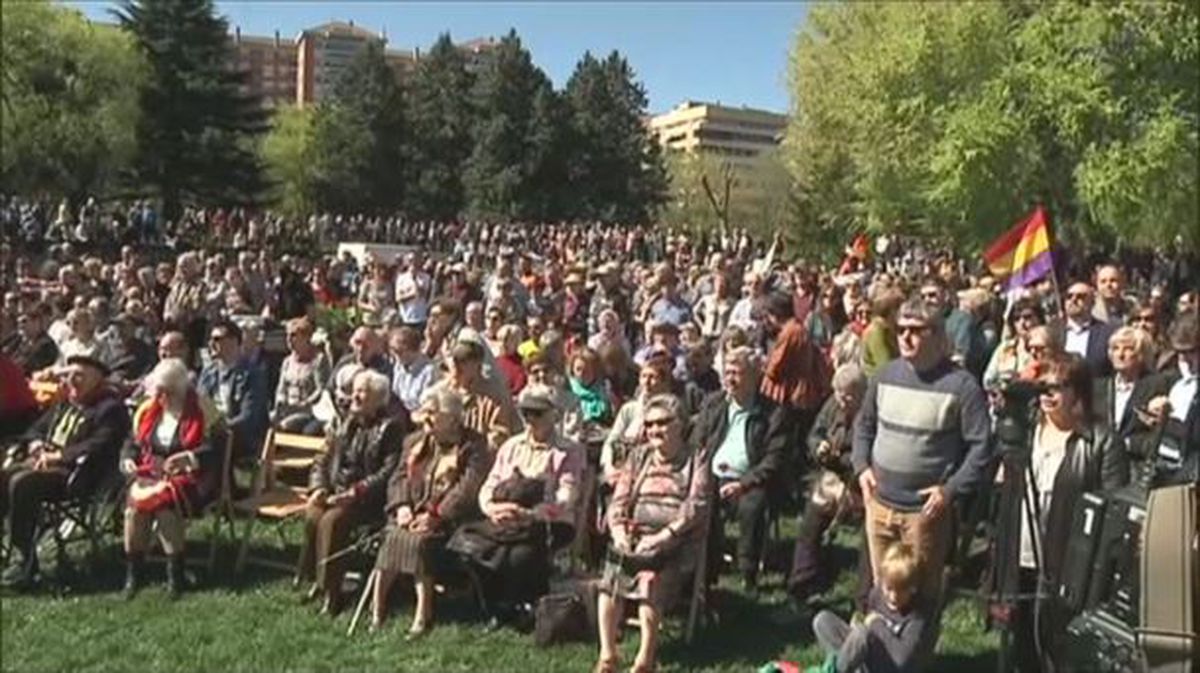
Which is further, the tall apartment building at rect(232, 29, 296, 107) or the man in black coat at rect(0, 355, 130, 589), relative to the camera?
the tall apartment building at rect(232, 29, 296, 107)

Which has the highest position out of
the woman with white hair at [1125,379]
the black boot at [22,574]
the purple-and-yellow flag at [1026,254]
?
the purple-and-yellow flag at [1026,254]

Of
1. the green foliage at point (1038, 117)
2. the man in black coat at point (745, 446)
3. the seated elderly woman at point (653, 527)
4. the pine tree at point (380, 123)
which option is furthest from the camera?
the pine tree at point (380, 123)

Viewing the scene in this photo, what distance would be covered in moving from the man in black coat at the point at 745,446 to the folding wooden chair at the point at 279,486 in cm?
240

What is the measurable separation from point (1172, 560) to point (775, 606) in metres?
2.76

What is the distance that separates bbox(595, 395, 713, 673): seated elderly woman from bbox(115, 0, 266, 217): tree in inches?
1621

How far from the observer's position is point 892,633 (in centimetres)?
504

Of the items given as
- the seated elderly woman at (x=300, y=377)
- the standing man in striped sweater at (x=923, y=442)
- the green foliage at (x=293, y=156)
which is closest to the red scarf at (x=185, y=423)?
the seated elderly woman at (x=300, y=377)

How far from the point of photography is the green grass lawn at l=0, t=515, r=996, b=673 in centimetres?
626

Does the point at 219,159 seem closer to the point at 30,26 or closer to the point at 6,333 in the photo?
the point at 30,26

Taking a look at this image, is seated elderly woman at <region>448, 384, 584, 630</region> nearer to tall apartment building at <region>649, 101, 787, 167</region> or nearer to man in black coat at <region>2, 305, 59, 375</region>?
man in black coat at <region>2, 305, 59, 375</region>

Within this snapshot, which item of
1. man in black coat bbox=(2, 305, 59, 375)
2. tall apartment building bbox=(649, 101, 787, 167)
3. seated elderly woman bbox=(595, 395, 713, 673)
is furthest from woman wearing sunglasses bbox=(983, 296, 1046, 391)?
tall apartment building bbox=(649, 101, 787, 167)

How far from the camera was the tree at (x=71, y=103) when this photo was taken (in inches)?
1724

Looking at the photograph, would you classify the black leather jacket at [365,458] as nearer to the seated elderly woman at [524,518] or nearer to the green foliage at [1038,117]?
the seated elderly woman at [524,518]

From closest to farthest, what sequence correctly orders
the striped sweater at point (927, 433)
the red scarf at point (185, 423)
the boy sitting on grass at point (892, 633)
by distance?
the boy sitting on grass at point (892, 633) → the striped sweater at point (927, 433) → the red scarf at point (185, 423)
